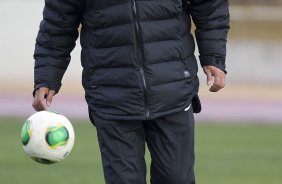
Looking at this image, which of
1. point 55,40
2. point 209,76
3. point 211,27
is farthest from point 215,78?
point 55,40

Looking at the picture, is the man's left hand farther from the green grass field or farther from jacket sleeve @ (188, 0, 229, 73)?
the green grass field

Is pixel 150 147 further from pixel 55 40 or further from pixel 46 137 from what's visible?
pixel 55 40

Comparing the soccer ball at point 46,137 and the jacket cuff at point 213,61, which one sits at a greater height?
the jacket cuff at point 213,61

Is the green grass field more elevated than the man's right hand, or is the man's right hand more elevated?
the man's right hand

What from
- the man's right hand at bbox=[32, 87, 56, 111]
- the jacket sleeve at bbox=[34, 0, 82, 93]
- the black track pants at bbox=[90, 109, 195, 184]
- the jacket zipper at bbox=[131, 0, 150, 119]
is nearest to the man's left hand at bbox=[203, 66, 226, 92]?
the black track pants at bbox=[90, 109, 195, 184]

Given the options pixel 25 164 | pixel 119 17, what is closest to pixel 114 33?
pixel 119 17

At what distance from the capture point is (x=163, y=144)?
636 cm

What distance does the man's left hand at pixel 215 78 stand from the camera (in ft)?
21.3

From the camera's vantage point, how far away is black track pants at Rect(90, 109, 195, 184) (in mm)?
6273

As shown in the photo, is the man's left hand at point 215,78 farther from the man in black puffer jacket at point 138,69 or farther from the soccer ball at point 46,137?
the soccer ball at point 46,137

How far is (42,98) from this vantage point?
6.54 metres

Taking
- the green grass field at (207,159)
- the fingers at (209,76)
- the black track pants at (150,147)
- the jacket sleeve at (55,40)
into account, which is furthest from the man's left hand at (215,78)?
the green grass field at (207,159)

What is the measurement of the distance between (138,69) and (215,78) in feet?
1.99

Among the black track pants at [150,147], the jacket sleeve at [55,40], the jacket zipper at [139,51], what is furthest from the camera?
the jacket sleeve at [55,40]
